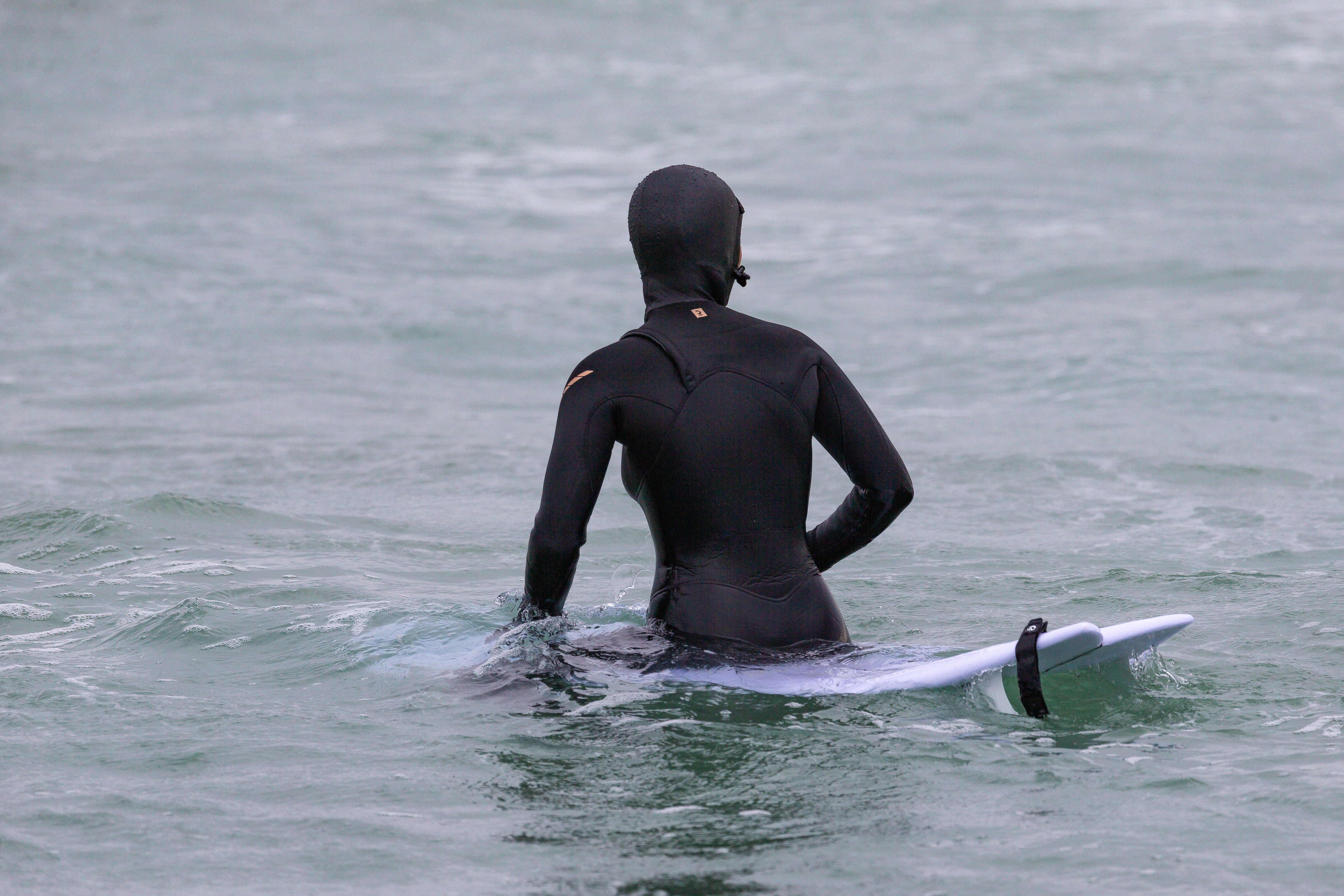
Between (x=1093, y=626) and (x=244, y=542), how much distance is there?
4822mm

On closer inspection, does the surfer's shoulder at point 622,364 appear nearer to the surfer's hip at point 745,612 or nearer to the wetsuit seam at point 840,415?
the wetsuit seam at point 840,415

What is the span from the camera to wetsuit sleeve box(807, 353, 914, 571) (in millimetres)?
5117

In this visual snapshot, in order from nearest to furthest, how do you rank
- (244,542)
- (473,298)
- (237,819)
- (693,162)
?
1. (237,819)
2. (244,542)
3. (473,298)
4. (693,162)

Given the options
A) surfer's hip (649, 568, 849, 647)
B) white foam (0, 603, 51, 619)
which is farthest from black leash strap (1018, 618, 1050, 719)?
white foam (0, 603, 51, 619)

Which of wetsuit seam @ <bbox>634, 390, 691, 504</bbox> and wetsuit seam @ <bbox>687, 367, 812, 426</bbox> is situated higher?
wetsuit seam @ <bbox>687, 367, 812, 426</bbox>

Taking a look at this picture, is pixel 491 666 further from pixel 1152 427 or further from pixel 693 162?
pixel 693 162

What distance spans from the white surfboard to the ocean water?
0.08 metres

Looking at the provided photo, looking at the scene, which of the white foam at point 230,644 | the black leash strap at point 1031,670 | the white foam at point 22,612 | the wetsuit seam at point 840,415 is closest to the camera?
the black leash strap at point 1031,670

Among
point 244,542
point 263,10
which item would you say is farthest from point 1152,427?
point 263,10

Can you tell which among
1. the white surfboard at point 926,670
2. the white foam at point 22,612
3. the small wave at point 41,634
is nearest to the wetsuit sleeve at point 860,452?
the white surfboard at point 926,670

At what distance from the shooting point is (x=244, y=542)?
324 inches

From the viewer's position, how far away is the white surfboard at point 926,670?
198 inches

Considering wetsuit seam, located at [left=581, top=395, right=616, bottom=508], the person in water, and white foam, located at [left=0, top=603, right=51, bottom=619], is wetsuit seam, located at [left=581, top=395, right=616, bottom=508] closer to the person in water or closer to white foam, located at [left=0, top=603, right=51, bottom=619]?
the person in water

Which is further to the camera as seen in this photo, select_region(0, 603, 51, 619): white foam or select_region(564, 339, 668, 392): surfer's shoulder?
select_region(0, 603, 51, 619): white foam
